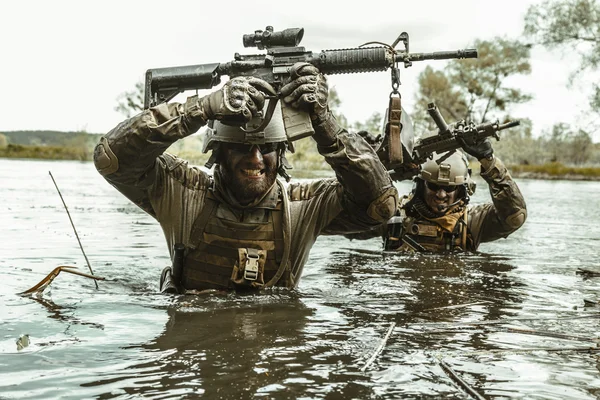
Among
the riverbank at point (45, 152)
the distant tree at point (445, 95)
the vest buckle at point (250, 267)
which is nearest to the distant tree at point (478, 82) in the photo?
the distant tree at point (445, 95)

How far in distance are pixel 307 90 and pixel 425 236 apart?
160 inches

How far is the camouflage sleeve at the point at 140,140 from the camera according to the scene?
4594 millimetres

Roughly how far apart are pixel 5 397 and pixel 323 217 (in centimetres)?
294

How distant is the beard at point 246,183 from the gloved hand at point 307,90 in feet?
2.13

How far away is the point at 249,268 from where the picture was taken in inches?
194

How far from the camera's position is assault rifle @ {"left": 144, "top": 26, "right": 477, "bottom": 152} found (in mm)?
4809

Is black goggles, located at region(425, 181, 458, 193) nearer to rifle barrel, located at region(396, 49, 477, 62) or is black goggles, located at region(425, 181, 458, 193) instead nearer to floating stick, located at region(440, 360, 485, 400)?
rifle barrel, located at region(396, 49, 477, 62)

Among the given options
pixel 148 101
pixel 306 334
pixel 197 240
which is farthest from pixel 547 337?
pixel 148 101

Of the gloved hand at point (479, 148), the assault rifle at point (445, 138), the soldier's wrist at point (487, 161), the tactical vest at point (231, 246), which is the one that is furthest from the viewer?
the soldier's wrist at point (487, 161)

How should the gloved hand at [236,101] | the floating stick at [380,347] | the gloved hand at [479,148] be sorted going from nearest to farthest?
the floating stick at [380,347] < the gloved hand at [236,101] < the gloved hand at [479,148]

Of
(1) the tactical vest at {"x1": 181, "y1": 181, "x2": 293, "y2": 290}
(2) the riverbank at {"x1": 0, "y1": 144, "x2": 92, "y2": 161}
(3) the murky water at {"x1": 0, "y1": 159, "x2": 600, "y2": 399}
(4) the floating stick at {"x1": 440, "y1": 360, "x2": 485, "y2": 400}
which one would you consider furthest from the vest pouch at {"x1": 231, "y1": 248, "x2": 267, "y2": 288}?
(2) the riverbank at {"x1": 0, "y1": 144, "x2": 92, "y2": 161}

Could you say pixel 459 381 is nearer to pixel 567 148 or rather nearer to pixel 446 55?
pixel 446 55

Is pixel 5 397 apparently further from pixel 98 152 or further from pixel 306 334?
pixel 98 152

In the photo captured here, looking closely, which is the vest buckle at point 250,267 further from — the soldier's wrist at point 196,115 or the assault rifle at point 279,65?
the soldier's wrist at point 196,115
